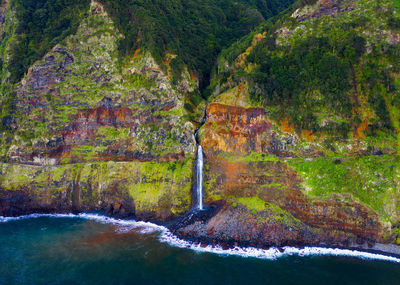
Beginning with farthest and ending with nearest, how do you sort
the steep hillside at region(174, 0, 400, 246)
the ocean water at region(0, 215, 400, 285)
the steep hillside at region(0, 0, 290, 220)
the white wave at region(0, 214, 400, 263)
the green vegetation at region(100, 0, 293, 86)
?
the green vegetation at region(100, 0, 293, 86)
the steep hillside at region(0, 0, 290, 220)
the steep hillside at region(174, 0, 400, 246)
the white wave at region(0, 214, 400, 263)
the ocean water at region(0, 215, 400, 285)

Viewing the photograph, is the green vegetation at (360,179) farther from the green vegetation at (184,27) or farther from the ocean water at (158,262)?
the green vegetation at (184,27)

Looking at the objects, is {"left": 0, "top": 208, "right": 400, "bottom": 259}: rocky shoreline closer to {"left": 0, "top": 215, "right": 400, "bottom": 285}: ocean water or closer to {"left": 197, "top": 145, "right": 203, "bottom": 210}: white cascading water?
{"left": 0, "top": 215, "right": 400, "bottom": 285}: ocean water

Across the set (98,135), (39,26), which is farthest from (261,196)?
(39,26)

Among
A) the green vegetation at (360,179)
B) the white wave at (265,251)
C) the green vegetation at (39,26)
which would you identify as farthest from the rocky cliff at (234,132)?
the green vegetation at (39,26)

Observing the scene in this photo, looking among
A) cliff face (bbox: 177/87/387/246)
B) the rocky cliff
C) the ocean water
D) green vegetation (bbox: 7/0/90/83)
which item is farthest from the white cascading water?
green vegetation (bbox: 7/0/90/83)

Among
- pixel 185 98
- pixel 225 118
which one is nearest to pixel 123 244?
pixel 225 118

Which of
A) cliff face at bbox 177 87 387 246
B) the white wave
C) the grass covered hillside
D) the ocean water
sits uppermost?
the grass covered hillside
